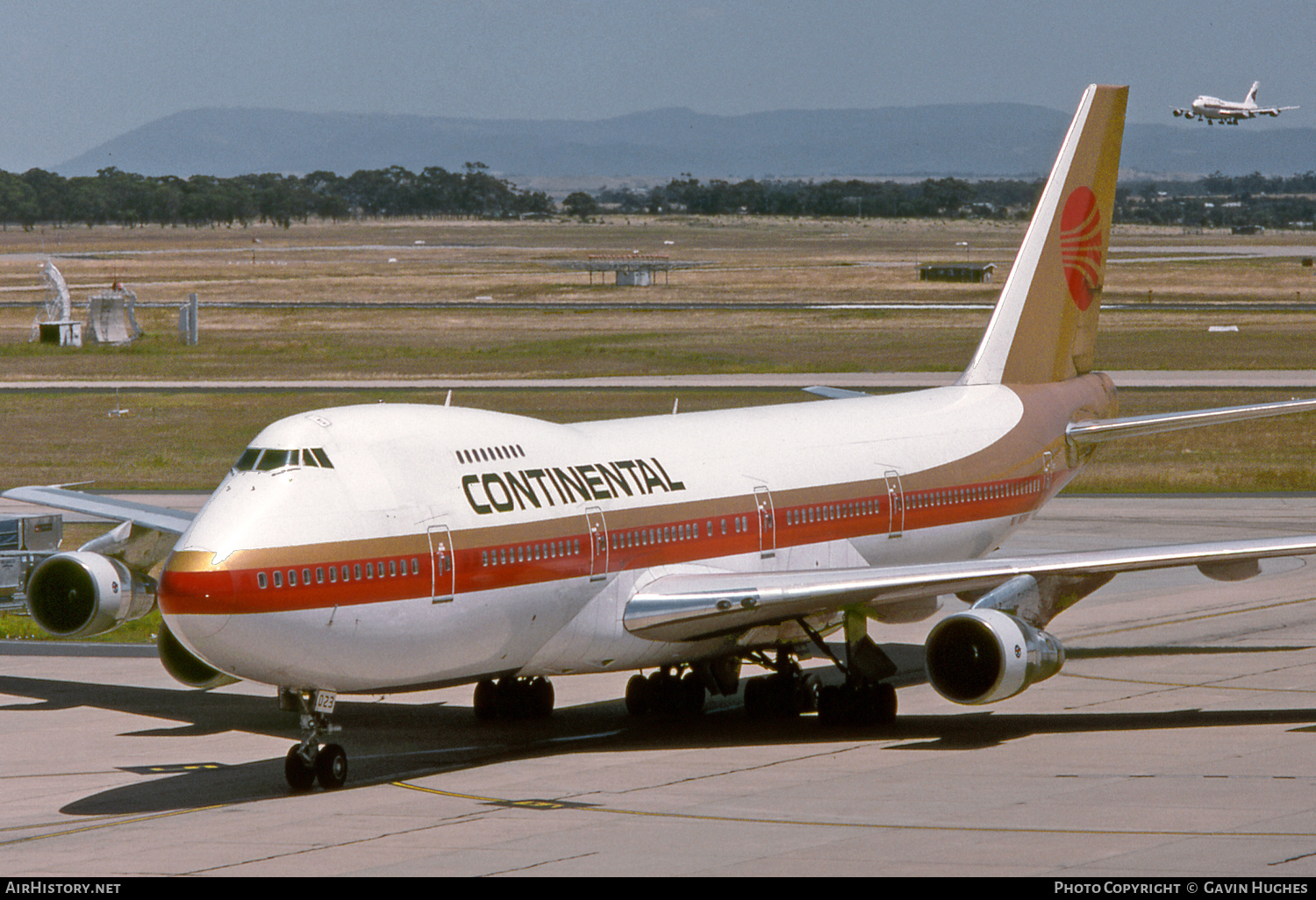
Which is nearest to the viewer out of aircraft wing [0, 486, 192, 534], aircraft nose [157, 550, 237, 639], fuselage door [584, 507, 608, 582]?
aircraft nose [157, 550, 237, 639]

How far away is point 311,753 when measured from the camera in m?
23.2

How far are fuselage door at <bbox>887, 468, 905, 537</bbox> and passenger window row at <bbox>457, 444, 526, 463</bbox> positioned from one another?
815 centimetres

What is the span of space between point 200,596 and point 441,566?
129 inches

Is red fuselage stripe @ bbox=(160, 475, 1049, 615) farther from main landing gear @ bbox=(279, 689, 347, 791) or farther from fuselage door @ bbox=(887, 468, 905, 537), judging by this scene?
main landing gear @ bbox=(279, 689, 347, 791)

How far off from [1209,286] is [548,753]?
14449 cm

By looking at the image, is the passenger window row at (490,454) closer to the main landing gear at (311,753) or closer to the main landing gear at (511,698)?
the main landing gear at (311,753)

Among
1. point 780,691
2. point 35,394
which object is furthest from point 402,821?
point 35,394

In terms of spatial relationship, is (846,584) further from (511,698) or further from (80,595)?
(80,595)

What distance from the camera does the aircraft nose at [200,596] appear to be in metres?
21.4

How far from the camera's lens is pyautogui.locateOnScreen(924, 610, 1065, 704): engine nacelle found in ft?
82.4

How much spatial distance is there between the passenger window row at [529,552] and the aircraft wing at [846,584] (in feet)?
5.22

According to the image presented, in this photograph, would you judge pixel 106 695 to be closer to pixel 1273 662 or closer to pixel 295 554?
pixel 295 554

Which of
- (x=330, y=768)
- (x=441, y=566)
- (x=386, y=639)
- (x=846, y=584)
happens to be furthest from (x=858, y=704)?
(x=330, y=768)

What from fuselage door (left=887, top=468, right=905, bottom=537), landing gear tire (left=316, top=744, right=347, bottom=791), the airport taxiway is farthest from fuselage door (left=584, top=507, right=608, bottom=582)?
fuselage door (left=887, top=468, right=905, bottom=537)
